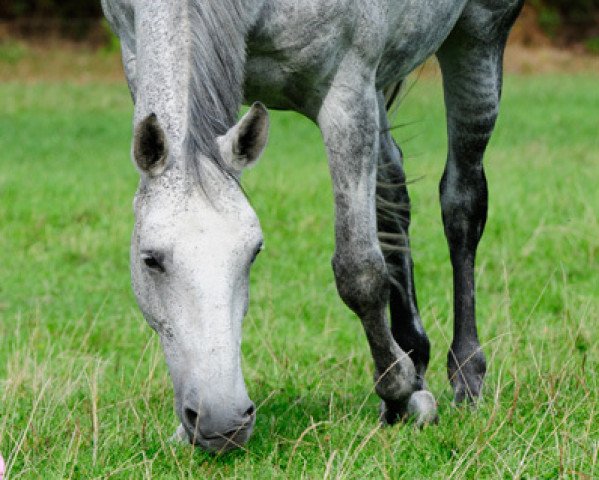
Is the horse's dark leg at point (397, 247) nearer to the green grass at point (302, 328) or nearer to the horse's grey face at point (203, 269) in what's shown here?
the green grass at point (302, 328)

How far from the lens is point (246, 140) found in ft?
10.6

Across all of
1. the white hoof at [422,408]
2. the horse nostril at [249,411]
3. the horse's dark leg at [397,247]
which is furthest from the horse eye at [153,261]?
the horse's dark leg at [397,247]

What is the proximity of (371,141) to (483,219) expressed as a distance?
133cm

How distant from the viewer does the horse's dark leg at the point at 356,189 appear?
152 inches

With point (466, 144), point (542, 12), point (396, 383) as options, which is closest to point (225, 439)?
point (396, 383)

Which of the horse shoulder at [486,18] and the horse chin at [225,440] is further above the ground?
the horse shoulder at [486,18]

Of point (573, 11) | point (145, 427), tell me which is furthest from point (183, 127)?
point (573, 11)

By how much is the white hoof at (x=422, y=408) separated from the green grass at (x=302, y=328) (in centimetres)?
6

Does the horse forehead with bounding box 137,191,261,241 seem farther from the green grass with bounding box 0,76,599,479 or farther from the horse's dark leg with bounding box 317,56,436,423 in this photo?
the horse's dark leg with bounding box 317,56,436,423

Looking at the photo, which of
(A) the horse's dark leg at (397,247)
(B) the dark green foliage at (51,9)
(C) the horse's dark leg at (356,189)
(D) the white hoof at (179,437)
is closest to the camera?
(D) the white hoof at (179,437)

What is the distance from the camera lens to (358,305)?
4.00 metres

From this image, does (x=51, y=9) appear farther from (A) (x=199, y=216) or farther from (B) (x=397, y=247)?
(A) (x=199, y=216)

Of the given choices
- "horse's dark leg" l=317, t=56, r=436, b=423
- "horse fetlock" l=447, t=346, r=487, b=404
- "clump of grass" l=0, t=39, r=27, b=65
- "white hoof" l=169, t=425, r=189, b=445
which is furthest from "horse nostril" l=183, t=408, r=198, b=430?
"clump of grass" l=0, t=39, r=27, b=65

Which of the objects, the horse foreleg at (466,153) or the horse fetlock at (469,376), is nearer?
the horse fetlock at (469,376)
